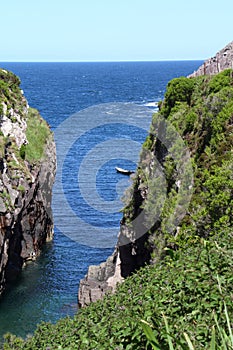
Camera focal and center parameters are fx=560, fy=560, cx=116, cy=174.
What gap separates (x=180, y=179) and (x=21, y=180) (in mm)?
19722

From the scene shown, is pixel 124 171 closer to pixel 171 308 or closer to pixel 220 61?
pixel 220 61

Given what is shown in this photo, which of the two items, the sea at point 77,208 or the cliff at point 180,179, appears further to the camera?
the sea at point 77,208

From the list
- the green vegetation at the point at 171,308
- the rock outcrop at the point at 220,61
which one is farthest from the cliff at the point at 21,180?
the green vegetation at the point at 171,308

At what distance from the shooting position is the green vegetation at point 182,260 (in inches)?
440

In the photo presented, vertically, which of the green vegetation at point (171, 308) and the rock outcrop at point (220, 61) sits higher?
the rock outcrop at point (220, 61)

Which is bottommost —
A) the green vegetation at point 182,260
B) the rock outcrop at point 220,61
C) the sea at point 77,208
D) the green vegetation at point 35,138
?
the sea at point 77,208

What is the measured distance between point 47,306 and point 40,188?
16.3 m

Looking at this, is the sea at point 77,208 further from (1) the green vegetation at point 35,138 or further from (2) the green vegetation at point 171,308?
(2) the green vegetation at point 171,308

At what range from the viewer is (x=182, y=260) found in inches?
592

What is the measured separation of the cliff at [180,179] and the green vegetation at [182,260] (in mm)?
65

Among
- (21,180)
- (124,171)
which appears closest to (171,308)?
(21,180)

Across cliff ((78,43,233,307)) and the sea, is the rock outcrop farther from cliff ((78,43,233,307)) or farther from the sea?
the sea

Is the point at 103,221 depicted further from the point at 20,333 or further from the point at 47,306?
the point at 20,333

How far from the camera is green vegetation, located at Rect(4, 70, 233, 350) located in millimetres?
11164
